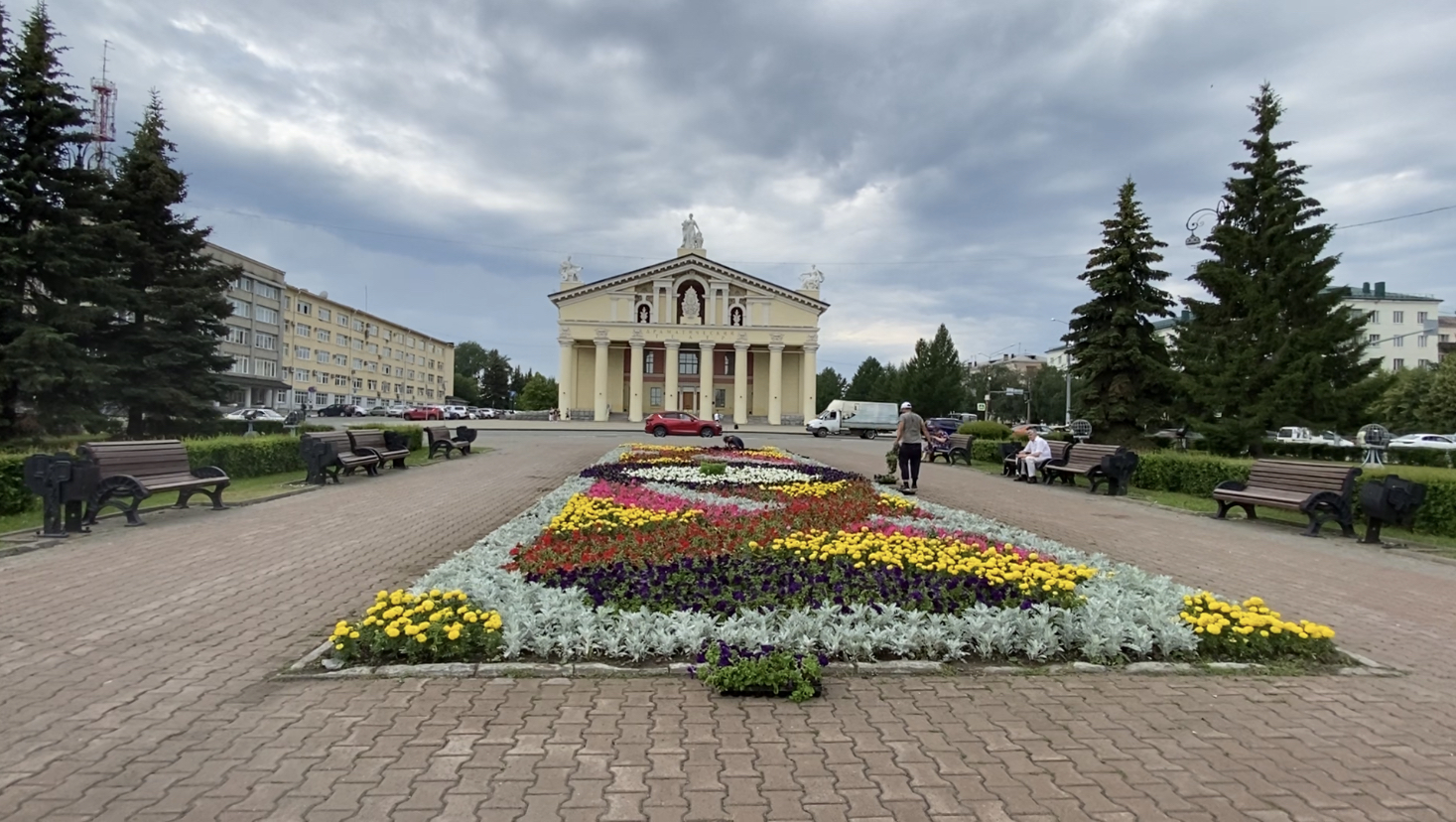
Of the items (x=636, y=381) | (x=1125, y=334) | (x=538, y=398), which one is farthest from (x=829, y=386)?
(x=1125, y=334)

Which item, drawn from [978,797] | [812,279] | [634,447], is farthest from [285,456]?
[812,279]

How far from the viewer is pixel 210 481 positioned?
10.8m

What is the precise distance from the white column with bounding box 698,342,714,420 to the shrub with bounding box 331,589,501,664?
6271 cm

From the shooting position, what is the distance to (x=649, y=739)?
11.6 feet

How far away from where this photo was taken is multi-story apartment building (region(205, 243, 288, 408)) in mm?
68375

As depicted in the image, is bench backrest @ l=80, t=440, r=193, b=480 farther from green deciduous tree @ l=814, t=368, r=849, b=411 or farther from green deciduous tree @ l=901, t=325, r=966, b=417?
green deciduous tree @ l=814, t=368, r=849, b=411

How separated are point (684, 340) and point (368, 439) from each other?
51.7 metres

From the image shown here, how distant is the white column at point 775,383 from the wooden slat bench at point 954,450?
41.8m

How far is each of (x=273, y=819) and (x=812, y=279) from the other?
71.4 m

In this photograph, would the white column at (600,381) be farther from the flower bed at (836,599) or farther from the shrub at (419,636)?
the shrub at (419,636)

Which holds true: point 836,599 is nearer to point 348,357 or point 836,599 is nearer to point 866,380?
point 866,380

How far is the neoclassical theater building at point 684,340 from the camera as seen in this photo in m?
67.4

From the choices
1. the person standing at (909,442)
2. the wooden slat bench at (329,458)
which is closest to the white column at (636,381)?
the wooden slat bench at (329,458)

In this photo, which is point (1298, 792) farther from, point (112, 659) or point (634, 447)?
point (634, 447)
